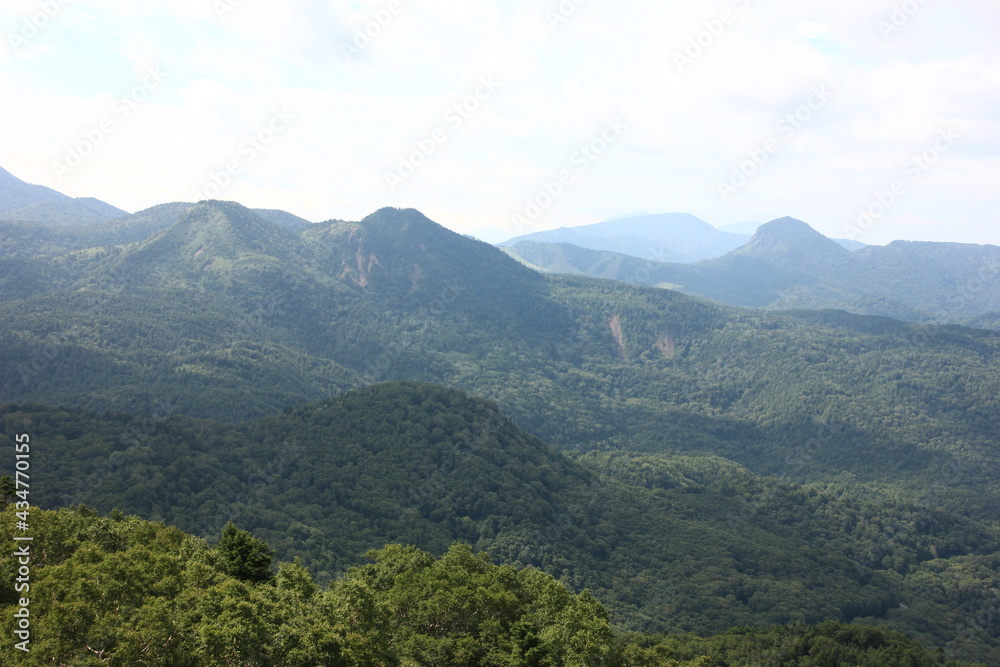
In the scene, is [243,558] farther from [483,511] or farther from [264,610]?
[483,511]

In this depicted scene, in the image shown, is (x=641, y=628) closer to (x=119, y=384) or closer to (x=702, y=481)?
(x=702, y=481)

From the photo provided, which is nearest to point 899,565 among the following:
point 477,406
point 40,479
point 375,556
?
point 477,406

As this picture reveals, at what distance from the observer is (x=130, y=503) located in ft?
262

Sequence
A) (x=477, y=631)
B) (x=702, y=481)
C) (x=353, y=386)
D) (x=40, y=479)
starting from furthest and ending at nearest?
(x=353, y=386) → (x=702, y=481) → (x=40, y=479) → (x=477, y=631)

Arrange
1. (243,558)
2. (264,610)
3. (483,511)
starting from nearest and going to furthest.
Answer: (264,610) → (243,558) → (483,511)

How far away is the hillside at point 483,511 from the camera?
85.4 metres

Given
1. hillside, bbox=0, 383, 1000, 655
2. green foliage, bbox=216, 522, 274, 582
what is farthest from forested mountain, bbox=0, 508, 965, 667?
hillside, bbox=0, 383, 1000, 655

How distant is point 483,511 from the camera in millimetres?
101562

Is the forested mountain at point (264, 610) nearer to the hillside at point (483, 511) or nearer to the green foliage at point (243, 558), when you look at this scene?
the green foliage at point (243, 558)

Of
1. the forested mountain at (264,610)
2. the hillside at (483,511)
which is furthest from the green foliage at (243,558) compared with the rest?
the hillside at (483,511)

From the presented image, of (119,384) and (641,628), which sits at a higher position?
(119,384)

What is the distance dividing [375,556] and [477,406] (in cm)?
6870

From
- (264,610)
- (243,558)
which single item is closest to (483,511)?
(243,558)

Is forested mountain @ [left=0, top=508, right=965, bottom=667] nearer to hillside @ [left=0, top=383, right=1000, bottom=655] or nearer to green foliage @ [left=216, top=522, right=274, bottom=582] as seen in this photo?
green foliage @ [left=216, top=522, right=274, bottom=582]
